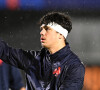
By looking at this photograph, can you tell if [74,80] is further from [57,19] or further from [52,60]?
[57,19]

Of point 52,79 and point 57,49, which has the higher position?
point 57,49

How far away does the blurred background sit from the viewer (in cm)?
848

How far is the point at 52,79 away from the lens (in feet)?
11.9

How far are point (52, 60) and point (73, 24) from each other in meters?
5.19

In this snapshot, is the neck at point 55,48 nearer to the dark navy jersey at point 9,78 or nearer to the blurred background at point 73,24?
the dark navy jersey at point 9,78

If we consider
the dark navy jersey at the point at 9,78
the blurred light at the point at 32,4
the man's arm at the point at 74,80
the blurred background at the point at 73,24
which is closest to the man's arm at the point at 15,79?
the dark navy jersey at the point at 9,78

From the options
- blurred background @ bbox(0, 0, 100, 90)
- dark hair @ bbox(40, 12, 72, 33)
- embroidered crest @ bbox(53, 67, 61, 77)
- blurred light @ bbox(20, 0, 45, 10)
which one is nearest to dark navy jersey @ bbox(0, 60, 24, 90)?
dark hair @ bbox(40, 12, 72, 33)

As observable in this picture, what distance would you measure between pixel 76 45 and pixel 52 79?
5.20m

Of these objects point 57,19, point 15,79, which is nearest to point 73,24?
point 15,79

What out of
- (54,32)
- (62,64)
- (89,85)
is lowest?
(89,85)

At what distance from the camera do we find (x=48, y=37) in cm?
368

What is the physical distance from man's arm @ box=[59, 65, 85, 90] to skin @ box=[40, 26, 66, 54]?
32 centimetres

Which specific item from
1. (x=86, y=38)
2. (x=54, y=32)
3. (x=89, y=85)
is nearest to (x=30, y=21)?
(x=86, y=38)

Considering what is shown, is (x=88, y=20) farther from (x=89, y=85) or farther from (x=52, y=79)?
(x=52, y=79)
